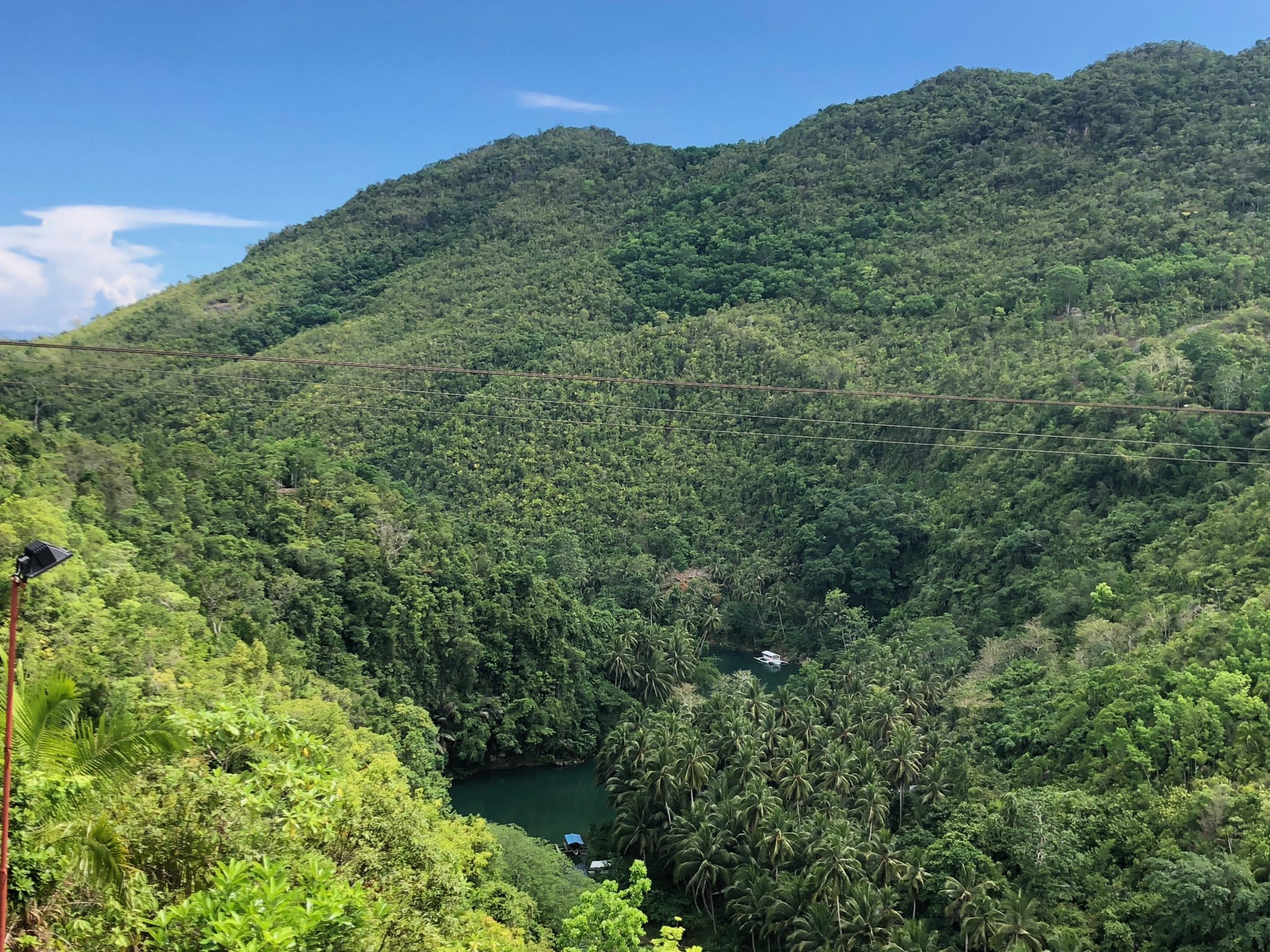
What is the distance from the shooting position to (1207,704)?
2027cm

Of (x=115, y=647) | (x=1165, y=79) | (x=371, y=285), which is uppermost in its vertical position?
(x=1165, y=79)

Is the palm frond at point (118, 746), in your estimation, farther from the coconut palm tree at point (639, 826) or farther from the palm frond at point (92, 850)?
the coconut palm tree at point (639, 826)

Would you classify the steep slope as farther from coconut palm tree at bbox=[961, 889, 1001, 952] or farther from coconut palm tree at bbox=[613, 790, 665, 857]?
coconut palm tree at bbox=[961, 889, 1001, 952]

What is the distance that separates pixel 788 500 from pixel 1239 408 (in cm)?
2261

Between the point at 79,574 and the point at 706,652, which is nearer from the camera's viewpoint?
the point at 79,574

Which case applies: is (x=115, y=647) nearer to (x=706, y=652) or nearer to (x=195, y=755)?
(x=195, y=755)

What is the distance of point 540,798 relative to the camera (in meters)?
32.4

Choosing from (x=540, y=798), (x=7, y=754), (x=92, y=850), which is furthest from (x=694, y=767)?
(x=7, y=754)

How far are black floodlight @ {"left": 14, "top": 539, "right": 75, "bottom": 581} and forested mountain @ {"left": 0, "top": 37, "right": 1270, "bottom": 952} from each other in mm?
2647

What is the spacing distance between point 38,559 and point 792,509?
4631 centimetres

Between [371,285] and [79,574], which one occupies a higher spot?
[371,285]

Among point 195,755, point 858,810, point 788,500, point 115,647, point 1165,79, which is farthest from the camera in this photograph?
point 1165,79

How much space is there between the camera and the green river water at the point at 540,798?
30.3 m

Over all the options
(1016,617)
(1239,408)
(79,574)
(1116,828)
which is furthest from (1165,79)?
(79,574)
